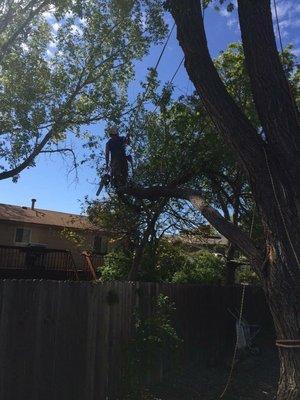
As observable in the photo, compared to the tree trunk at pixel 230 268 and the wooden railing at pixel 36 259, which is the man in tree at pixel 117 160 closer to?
the tree trunk at pixel 230 268

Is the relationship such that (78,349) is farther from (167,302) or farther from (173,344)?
(167,302)

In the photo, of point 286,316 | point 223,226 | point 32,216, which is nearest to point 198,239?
point 223,226

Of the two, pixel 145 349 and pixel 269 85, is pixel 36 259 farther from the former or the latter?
pixel 269 85

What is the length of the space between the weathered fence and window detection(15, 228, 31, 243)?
2279 cm

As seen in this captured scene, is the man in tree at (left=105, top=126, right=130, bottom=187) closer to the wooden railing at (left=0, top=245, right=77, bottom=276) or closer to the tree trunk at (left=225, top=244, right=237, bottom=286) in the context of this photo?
the tree trunk at (left=225, top=244, right=237, bottom=286)

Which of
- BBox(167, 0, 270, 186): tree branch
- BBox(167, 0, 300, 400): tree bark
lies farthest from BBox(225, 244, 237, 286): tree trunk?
BBox(167, 0, 270, 186): tree branch

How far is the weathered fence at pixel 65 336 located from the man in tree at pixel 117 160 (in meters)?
2.20

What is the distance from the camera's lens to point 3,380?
655 cm

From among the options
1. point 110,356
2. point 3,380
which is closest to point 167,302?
point 110,356

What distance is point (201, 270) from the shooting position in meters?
17.6

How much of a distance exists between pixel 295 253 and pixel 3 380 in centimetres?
386

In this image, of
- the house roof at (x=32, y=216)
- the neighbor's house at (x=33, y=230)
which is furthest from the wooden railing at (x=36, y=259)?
the house roof at (x=32, y=216)

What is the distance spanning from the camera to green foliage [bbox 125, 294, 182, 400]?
870cm

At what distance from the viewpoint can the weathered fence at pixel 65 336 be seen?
22.1 ft
